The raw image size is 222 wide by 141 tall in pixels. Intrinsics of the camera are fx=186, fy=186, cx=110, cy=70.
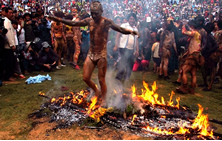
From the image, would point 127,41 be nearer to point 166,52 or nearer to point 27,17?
point 166,52

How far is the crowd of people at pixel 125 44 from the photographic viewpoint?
6.46m

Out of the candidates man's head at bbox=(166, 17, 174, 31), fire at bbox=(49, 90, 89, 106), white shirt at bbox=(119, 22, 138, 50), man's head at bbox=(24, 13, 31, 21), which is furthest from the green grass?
man's head at bbox=(24, 13, 31, 21)

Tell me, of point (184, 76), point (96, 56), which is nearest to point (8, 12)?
point (96, 56)

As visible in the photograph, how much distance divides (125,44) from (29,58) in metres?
4.67

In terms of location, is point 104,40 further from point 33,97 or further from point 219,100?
point 219,100

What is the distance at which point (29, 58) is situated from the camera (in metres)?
8.62

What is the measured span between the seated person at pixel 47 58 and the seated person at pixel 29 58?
254mm

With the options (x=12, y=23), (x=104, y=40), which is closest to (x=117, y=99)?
(x=104, y=40)

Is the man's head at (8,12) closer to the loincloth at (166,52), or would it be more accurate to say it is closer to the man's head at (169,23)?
the man's head at (169,23)

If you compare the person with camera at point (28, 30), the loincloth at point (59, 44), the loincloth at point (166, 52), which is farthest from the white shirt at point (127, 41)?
the person with camera at point (28, 30)

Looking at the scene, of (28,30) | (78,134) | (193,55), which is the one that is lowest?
(78,134)

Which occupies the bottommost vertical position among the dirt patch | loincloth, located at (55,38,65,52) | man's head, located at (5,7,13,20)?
the dirt patch

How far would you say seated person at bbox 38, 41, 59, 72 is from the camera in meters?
9.01

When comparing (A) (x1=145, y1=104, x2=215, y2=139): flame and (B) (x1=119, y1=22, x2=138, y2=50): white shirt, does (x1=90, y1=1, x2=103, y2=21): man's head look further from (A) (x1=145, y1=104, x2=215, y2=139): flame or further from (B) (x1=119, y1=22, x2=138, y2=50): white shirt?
(A) (x1=145, y1=104, x2=215, y2=139): flame
